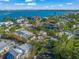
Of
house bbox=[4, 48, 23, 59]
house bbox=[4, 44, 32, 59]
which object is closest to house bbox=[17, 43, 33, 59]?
house bbox=[4, 44, 32, 59]

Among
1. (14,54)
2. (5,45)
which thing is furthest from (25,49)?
(5,45)

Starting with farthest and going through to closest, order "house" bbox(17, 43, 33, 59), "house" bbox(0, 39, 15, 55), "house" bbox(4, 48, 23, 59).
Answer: "house" bbox(0, 39, 15, 55), "house" bbox(17, 43, 33, 59), "house" bbox(4, 48, 23, 59)

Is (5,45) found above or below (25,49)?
below

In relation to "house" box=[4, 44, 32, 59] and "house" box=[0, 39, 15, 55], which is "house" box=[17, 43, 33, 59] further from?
"house" box=[0, 39, 15, 55]

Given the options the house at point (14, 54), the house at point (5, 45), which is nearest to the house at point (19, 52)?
the house at point (14, 54)

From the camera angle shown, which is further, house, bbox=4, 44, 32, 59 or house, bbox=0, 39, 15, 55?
house, bbox=0, 39, 15, 55

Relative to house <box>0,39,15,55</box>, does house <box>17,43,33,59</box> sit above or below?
above

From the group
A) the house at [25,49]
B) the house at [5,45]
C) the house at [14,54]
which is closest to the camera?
the house at [14,54]

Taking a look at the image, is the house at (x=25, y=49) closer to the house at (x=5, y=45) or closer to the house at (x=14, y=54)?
the house at (x=14, y=54)

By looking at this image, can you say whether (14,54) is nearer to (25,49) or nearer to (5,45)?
(25,49)

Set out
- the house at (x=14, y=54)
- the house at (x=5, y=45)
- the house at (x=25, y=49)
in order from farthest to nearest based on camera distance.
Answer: the house at (x=5, y=45), the house at (x=25, y=49), the house at (x=14, y=54)

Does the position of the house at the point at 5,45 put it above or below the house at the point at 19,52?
below
